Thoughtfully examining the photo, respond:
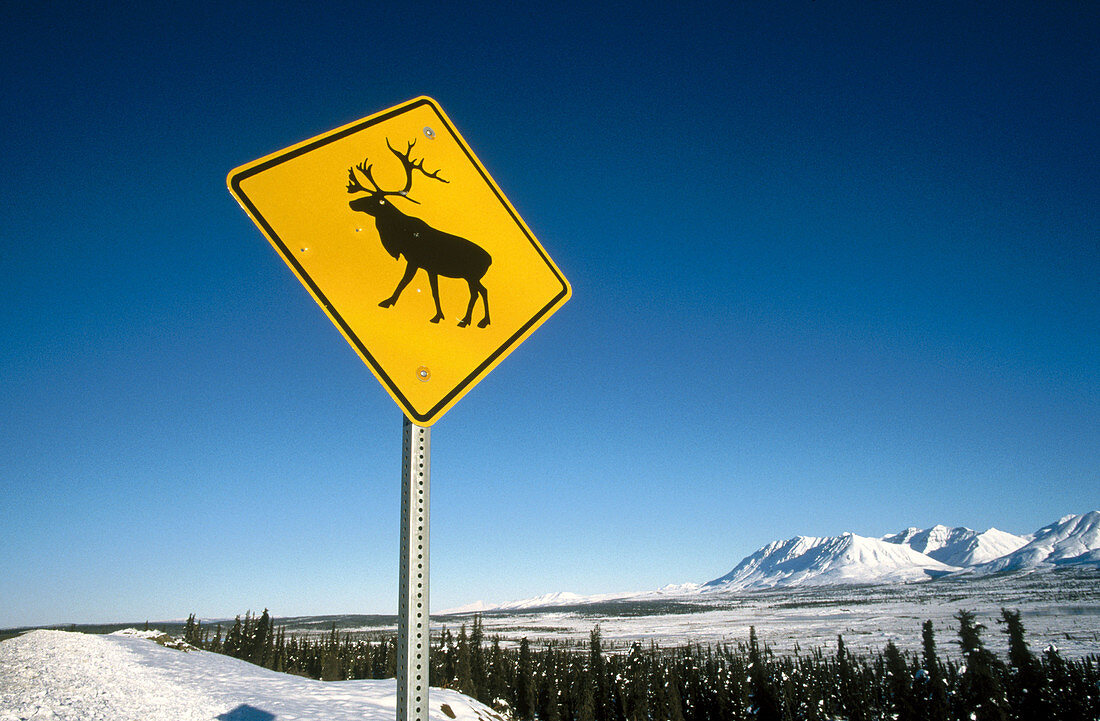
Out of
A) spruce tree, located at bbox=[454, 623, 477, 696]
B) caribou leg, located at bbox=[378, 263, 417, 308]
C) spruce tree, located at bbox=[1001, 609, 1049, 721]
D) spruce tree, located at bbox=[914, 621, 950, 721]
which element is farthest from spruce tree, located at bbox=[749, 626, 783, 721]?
caribou leg, located at bbox=[378, 263, 417, 308]

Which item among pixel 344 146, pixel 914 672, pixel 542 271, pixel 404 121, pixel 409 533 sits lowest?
pixel 914 672

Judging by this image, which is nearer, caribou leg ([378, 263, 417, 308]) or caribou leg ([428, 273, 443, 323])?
caribou leg ([378, 263, 417, 308])

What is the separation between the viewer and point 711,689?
89875 millimetres

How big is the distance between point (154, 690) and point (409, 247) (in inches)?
1280

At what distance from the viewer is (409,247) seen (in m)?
2.23

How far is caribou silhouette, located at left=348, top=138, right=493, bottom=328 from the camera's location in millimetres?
2189

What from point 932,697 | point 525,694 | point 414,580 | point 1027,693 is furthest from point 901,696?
point 414,580

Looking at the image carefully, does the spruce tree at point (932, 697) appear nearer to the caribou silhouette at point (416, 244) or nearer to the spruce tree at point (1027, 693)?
the spruce tree at point (1027, 693)

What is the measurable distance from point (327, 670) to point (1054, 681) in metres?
113

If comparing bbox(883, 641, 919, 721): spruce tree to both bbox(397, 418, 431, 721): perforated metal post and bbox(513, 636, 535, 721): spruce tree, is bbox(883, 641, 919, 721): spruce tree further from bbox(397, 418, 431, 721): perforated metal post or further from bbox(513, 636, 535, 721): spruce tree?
bbox(397, 418, 431, 721): perforated metal post

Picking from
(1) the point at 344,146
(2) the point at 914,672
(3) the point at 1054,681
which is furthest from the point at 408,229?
(2) the point at 914,672

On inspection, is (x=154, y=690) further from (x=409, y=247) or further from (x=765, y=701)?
(x=765, y=701)

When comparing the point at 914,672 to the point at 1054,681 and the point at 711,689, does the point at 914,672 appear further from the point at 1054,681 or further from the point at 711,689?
the point at 711,689

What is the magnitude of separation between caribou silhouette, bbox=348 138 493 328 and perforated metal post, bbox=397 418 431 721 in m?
0.51
